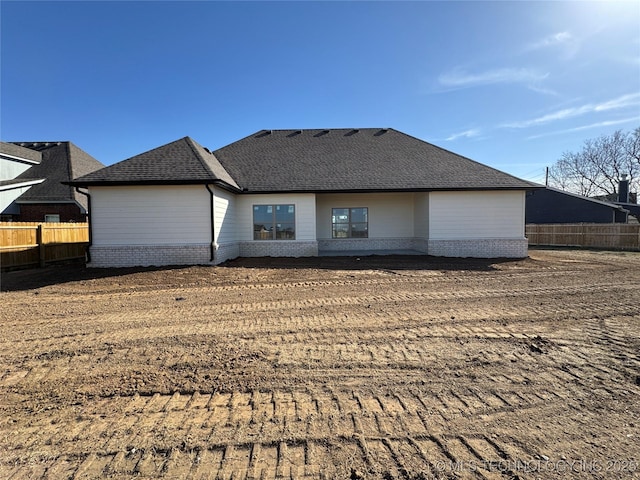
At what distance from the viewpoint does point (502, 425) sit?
293cm

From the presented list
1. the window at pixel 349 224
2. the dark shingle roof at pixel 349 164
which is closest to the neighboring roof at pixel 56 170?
the dark shingle roof at pixel 349 164

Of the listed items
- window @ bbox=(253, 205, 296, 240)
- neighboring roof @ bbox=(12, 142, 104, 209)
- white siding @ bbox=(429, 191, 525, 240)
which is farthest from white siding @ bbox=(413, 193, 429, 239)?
neighboring roof @ bbox=(12, 142, 104, 209)

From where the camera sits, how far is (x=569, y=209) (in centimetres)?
2914

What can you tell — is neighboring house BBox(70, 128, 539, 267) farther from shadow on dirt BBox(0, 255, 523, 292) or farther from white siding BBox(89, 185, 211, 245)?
shadow on dirt BBox(0, 255, 523, 292)

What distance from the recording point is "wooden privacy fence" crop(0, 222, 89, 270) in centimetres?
1283

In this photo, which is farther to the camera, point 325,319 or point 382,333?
point 325,319

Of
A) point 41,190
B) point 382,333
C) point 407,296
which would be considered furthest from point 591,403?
point 41,190

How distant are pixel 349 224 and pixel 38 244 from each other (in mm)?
13634

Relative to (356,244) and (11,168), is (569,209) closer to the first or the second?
(356,244)

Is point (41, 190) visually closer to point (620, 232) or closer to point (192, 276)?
point (192, 276)

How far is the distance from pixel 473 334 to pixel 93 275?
11.5 m

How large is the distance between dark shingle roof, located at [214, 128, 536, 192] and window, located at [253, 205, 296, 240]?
899 millimetres

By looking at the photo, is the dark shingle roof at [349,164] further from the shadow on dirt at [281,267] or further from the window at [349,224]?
the shadow on dirt at [281,267]

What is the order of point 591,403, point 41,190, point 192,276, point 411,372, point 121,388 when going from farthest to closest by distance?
point 41,190, point 192,276, point 411,372, point 121,388, point 591,403
